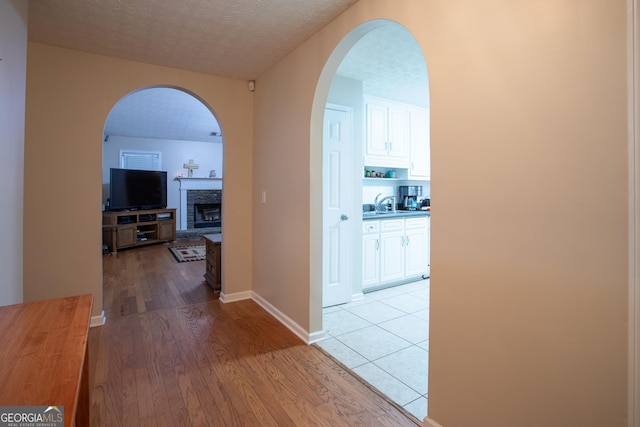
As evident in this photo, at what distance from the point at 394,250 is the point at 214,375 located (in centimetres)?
250

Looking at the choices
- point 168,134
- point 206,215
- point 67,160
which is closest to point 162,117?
point 168,134

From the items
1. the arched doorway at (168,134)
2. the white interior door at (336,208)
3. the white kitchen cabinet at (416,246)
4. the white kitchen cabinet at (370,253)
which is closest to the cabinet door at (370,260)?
the white kitchen cabinet at (370,253)

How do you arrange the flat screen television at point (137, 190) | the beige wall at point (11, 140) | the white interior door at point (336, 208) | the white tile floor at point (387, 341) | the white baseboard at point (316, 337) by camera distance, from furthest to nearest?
the flat screen television at point (137, 190), the white interior door at point (336, 208), the white baseboard at point (316, 337), the white tile floor at point (387, 341), the beige wall at point (11, 140)

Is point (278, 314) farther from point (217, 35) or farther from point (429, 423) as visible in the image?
point (217, 35)

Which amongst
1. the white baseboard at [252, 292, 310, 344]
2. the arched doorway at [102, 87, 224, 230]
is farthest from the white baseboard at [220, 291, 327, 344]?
the arched doorway at [102, 87, 224, 230]

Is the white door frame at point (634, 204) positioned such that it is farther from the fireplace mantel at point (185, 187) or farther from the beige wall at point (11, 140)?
the fireplace mantel at point (185, 187)

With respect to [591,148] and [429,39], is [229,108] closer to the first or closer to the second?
[429,39]

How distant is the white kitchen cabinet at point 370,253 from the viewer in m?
3.63

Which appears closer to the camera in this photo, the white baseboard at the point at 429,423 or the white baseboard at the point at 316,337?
the white baseboard at the point at 429,423

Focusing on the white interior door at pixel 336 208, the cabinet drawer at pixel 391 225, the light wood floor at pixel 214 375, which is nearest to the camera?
the light wood floor at pixel 214 375

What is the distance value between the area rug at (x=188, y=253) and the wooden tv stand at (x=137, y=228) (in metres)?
0.77

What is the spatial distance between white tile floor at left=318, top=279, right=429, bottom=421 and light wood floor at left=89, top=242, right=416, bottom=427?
14 centimetres

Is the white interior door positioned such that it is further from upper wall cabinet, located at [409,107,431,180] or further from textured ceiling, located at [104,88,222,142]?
textured ceiling, located at [104,88,222,142]

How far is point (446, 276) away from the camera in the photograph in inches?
58.5
